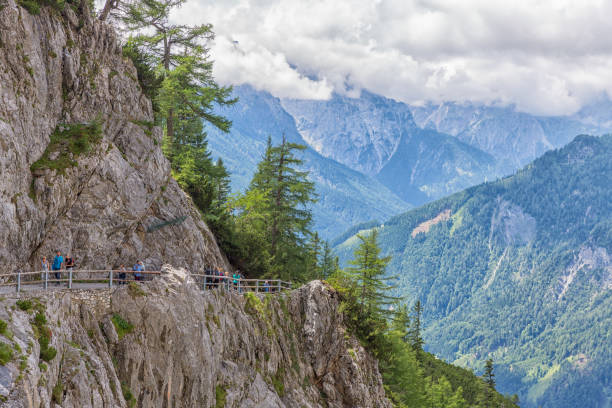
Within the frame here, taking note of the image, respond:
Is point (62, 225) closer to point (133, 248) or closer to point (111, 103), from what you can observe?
point (133, 248)

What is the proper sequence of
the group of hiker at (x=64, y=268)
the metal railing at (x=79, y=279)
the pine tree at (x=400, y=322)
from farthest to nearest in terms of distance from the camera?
the pine tree at (x=400, y=322)
the group of hiker at (x=64, y=268)
the metal railing at (x=79, y=279)

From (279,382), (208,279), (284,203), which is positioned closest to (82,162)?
(208,279)

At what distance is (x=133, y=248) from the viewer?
115 feet

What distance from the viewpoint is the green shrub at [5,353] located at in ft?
53.6

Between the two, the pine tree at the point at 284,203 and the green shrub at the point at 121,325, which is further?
the pine tree at the point at 284,203

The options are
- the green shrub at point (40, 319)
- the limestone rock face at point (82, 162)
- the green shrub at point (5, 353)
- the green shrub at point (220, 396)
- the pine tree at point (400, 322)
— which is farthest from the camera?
the pine tree at point (400, 322)

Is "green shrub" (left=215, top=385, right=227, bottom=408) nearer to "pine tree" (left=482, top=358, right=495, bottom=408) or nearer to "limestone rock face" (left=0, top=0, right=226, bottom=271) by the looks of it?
"limestone rock face" (left=0, top=0, right=226, bottom=271)

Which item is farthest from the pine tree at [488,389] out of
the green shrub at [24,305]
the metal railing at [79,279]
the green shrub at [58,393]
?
the green shrub at [24,305]

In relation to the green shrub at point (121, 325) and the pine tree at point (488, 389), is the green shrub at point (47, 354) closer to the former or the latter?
the green shrub at point (121, 325)

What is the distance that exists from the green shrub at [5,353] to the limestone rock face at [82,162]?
11.1m

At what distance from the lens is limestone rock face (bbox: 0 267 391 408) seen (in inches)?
760

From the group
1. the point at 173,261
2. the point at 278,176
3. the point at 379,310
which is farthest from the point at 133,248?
the point at 379,310

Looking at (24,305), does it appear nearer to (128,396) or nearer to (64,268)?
(128,396)

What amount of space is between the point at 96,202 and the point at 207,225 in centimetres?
1358
